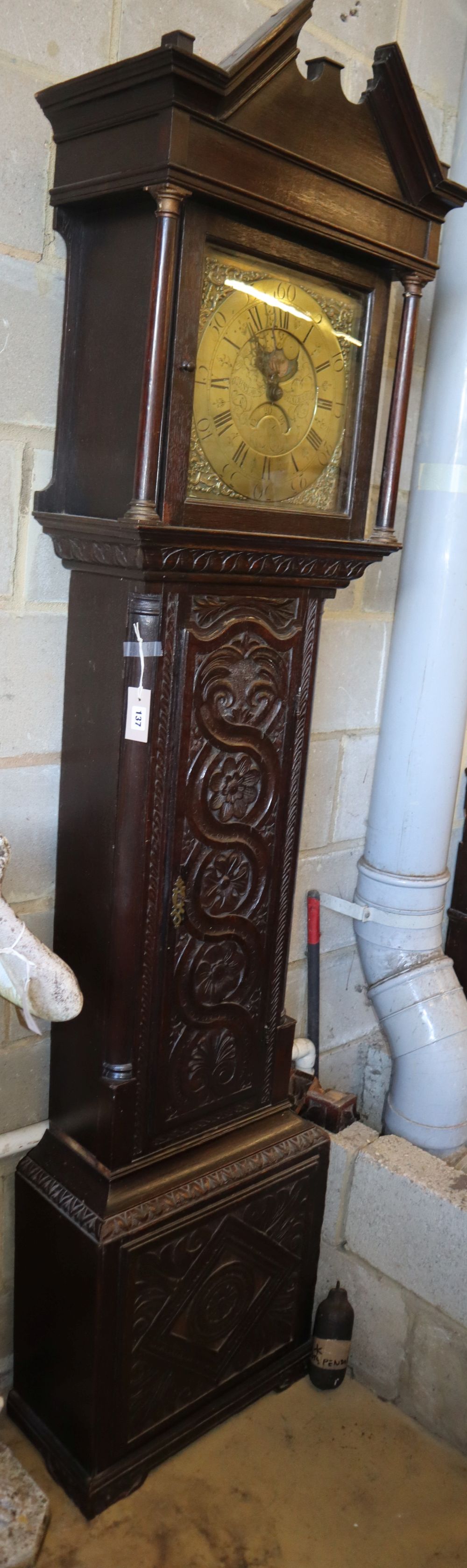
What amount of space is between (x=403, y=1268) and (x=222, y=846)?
32.1 inches

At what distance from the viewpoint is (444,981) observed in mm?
2146

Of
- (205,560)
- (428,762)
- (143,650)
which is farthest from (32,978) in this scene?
(428,762)

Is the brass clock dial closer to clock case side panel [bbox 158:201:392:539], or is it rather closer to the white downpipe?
clock case side panel [bbox 158:201:392:539]

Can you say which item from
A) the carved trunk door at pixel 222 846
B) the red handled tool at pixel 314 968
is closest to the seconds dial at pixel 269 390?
the carved trunk door at pixel 222 846

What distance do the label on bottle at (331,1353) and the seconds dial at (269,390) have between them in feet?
4.46

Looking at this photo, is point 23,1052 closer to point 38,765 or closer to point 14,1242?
point 14,1242

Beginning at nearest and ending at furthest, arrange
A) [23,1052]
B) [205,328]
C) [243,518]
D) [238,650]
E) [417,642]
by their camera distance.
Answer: [205,328], [243,518], [238,650], [23,1052], [417,642]

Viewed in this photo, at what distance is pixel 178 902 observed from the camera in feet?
5.16

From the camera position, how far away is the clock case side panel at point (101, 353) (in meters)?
1.34

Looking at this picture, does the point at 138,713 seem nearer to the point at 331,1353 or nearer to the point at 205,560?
the point at 205,560

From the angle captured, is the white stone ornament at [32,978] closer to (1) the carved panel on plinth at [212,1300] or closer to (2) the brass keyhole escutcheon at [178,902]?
(2) the brass keyhole escutcheon at [178,902]

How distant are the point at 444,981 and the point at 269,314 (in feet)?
4.05

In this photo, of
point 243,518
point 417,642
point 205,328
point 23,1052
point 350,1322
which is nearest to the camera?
point 205,328

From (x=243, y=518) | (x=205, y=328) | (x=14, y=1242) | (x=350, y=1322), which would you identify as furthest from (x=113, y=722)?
(x=350, y=1322)
